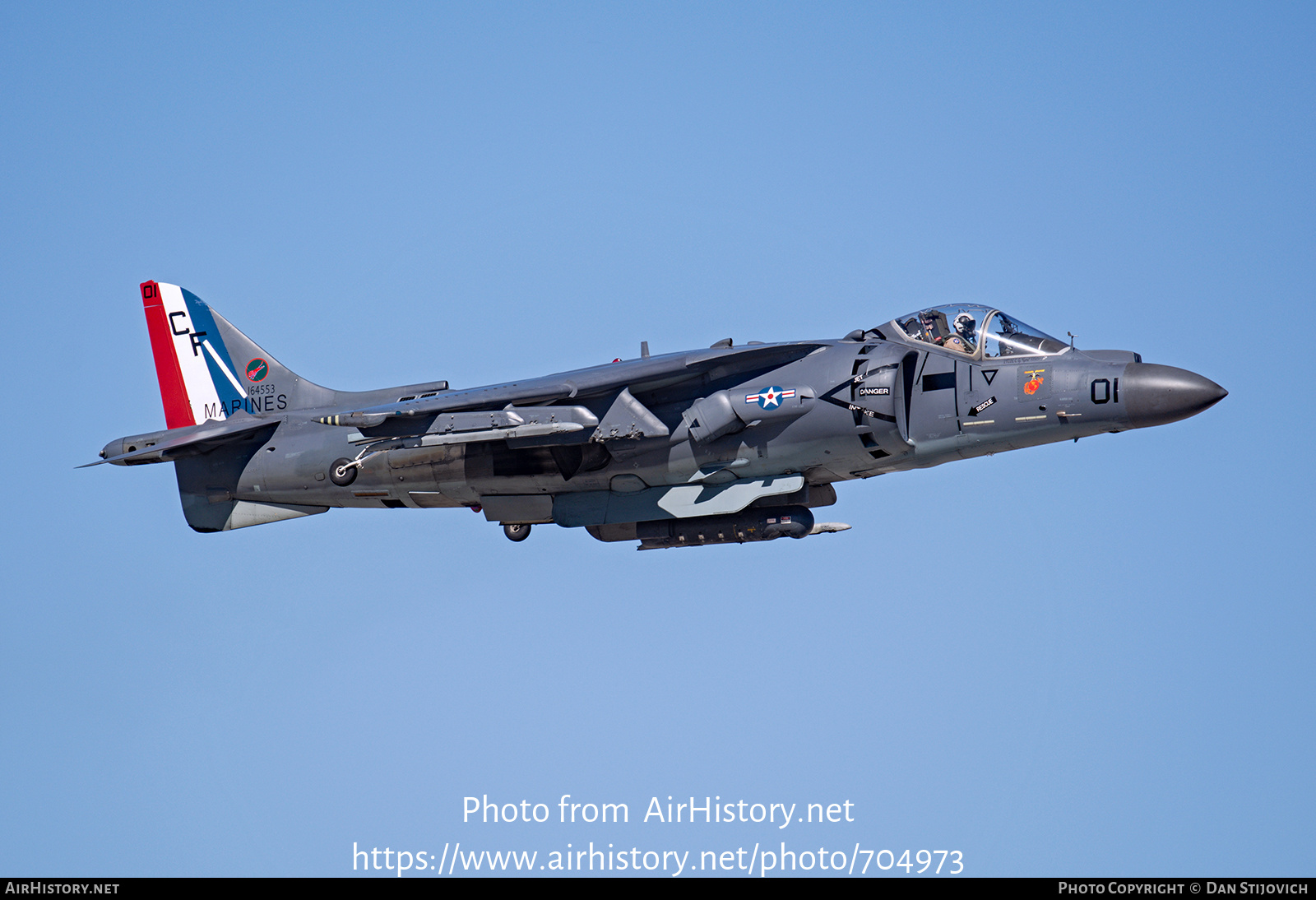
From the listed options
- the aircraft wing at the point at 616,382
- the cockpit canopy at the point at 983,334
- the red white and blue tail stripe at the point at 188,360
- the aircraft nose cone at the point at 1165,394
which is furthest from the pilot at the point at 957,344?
the red white and blue tail stripe at the point at 188,360

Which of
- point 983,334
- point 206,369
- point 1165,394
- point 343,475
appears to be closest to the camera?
point 1165,394

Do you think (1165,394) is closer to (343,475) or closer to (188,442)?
(343,475)

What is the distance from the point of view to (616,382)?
1902cm

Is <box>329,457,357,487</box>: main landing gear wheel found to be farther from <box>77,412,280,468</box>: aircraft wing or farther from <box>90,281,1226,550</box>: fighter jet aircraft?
<box>77,412,280,468</box>: aircraft wing

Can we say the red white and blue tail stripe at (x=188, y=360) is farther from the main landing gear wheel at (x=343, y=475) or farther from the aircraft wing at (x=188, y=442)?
the main landing gear wheel at (x=343, y=475)

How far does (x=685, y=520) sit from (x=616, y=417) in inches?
67.2

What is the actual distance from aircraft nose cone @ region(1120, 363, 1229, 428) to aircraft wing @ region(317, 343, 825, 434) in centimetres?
366

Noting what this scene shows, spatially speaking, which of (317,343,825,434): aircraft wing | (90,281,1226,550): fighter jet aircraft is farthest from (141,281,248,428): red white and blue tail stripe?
(317,343,825,434): aircraft wing

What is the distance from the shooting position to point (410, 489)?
68.1 feet

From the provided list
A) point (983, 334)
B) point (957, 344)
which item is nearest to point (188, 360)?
point (957, 344)

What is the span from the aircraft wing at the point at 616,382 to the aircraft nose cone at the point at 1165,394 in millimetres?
3656

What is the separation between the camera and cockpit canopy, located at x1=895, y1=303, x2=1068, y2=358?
60.8 ft

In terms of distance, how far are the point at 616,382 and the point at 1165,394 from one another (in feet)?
21.0
